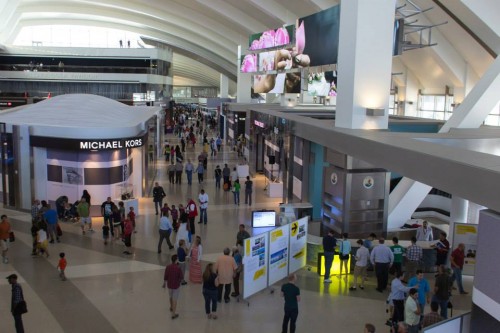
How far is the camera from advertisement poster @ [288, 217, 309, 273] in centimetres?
1119

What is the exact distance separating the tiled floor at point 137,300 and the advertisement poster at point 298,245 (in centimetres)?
26

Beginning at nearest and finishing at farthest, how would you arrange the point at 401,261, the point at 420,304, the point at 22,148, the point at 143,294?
1. the point at 420,304
2. the point at 143,294
3. the point at 401,261
4. the point at 22,148

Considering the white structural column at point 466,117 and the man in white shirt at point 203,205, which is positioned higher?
the white structural column at point 466,117

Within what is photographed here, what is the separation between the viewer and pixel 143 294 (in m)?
10.1

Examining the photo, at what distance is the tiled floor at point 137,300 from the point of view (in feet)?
28.8

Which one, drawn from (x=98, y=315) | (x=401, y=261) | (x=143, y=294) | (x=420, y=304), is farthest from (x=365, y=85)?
(x=98, y=315)

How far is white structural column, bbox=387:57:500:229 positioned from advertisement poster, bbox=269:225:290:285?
13.9ft

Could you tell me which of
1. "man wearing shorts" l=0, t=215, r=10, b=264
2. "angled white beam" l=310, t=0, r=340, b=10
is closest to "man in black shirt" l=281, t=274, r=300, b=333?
"man wearing shorts" l=0, t=215, r=10, b=264

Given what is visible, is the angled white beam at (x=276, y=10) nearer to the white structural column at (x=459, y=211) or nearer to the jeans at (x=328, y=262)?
the white structural column at (x=459, y=211)

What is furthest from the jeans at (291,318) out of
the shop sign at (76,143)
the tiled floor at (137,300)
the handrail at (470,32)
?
the handrail at (470,32)

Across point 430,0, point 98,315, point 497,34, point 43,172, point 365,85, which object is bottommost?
point 98,315

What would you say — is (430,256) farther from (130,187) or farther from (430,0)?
(430,0)

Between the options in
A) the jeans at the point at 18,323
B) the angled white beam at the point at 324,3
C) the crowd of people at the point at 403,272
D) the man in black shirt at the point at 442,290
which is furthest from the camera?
the angled white beam at the point at 324,3

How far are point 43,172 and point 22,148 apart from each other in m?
0.94
